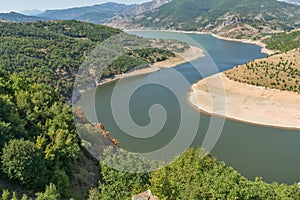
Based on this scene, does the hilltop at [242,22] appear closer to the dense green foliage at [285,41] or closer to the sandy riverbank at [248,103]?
the dense green foliage at [285,41]

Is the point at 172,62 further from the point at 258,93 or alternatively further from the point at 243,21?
the point at 243,21

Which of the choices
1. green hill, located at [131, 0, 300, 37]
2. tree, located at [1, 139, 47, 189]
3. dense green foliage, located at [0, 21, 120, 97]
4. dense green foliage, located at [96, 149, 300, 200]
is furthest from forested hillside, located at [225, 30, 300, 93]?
green hill, located at [131, 0, 300, 37]

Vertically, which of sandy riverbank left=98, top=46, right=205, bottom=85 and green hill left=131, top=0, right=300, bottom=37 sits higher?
green hill left=131, top=0, right=300, bottom=37

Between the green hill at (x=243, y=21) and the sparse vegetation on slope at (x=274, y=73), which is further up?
the green hill at (x=243, y=21)

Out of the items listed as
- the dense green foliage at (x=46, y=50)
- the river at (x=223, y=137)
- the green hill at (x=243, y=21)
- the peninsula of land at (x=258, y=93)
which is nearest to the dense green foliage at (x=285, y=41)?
the peninsula of land at (x=258, y=93)

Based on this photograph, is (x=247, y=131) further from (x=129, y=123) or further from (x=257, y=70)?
(x=257, y=70)

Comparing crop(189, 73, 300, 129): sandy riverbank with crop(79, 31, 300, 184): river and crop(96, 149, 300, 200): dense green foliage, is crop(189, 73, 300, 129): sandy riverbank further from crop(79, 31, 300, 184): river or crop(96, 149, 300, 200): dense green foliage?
crop(96, 149, 300, 200): dense green foliage
